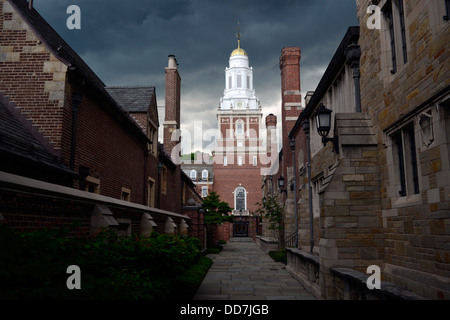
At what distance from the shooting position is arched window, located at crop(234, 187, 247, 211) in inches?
2312

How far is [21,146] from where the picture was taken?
7305 millimetres

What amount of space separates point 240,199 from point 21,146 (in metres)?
52.8

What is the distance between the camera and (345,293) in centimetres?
700

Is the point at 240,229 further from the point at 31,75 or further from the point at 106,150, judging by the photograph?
the point at 31,75

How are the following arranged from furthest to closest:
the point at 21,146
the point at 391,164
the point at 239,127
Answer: the point at 239,127, the point at 391,164, the point at 21,146

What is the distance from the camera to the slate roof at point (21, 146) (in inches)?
260

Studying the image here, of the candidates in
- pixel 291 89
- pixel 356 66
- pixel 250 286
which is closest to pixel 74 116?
pixel 250 286

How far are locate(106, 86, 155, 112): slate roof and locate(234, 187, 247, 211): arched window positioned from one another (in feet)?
139

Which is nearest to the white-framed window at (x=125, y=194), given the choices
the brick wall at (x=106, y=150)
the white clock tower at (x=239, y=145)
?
the brick wall at (x=106, y=150)

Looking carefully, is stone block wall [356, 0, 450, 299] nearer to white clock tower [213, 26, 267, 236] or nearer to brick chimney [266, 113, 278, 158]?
brick chimney [266, 113, 278, 158]

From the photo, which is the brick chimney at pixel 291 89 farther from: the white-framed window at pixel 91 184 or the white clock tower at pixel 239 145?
the white clock tower at pixel 239 145

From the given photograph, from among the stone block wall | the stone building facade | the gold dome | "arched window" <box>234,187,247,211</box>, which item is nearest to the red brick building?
the stone building facade

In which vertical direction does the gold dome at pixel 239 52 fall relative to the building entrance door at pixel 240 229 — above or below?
above

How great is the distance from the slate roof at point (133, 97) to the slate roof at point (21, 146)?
326 inches
